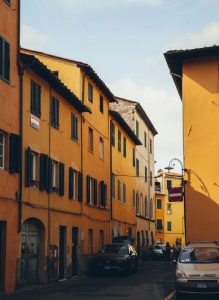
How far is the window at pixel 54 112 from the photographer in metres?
24.9

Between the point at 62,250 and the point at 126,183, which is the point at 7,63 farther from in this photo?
the point at 126,183

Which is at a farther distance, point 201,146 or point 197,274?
point 201,146

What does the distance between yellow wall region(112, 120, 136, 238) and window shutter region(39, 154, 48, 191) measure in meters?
14.7

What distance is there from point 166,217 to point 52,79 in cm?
7179

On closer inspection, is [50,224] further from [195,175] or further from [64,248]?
[195,175]

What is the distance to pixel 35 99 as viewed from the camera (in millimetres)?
22656

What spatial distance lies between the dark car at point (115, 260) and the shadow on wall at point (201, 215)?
4587mm

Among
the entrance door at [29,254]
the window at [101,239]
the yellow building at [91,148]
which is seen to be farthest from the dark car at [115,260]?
the entrance door at [29,254]

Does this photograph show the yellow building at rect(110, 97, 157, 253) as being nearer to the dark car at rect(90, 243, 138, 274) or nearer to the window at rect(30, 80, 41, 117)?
the dark car at rect(90, 243, 138, 274)

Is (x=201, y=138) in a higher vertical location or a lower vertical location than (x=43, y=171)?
higher

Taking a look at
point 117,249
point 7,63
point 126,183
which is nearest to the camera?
point 7,63

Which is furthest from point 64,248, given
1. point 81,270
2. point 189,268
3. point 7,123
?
point 189,268

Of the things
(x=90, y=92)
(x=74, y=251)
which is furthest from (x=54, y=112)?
(x=74, y=251)

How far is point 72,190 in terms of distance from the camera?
91.5 feet
